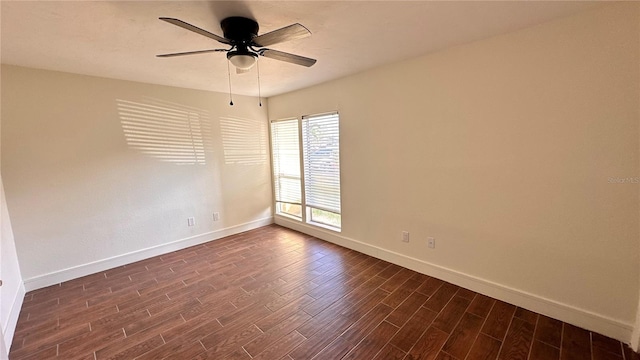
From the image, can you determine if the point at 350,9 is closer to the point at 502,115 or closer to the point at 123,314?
the point at 502,115

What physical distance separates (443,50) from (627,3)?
1.14 metres

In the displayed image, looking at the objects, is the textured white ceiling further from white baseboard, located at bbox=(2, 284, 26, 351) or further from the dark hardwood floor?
the dark hardwood floor

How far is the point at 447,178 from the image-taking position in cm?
261

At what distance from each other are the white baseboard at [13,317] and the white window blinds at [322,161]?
324cm

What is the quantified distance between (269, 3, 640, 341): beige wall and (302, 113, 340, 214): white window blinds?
69 centimetres

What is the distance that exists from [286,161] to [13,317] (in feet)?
11.3

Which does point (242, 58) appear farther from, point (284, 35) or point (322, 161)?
point (322, 161)

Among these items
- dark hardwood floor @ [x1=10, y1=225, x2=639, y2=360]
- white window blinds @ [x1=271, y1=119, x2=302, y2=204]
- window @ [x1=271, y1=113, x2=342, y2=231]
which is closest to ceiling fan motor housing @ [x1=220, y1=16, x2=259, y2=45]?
window @ [x1=271, y1=113, x2=342, y2=231]

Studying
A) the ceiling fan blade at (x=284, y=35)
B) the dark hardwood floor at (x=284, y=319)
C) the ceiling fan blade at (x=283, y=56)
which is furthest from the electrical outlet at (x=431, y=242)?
the ceiling fan blade at (x=284, y=35)

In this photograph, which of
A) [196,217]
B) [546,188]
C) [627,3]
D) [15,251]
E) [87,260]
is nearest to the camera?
[627,3]

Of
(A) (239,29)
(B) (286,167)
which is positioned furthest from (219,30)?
(B) (286,167)

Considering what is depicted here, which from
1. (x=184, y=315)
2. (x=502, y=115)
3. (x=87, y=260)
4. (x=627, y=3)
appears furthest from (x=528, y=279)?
(x=87, y=260)

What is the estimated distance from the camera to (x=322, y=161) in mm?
3908

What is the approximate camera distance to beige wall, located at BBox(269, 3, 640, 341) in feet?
5.88
